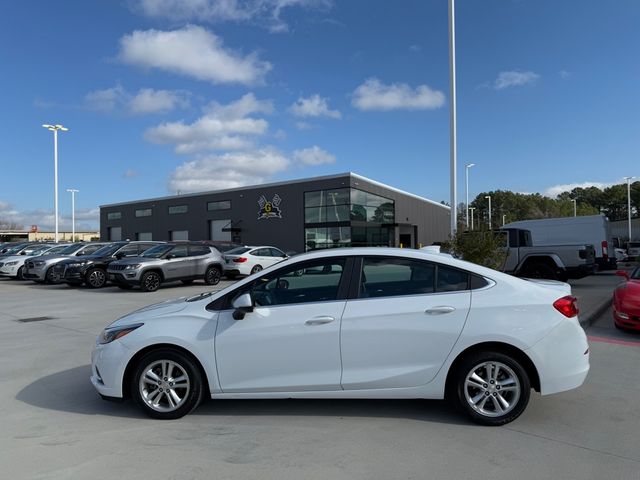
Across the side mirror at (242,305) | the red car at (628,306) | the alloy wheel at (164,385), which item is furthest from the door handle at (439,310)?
the red car at (628,306)

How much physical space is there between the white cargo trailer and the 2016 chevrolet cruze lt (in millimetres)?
16010

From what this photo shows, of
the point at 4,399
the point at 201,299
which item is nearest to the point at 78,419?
the point at 4,399

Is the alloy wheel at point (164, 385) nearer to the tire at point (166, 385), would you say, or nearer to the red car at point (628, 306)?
the tire at point (166, 385)

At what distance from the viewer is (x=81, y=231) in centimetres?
15138

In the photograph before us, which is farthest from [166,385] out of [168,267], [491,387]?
[168,267]

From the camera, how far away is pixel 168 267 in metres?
17.2

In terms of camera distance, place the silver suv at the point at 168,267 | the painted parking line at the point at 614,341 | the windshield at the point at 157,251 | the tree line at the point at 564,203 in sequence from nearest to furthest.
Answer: the painted parking line at the point at 614,341, the silver suv at the point at 168,267, the windshield at the point at 157,251, the tree line at the point at 564,203

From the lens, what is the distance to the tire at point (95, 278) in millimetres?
18297

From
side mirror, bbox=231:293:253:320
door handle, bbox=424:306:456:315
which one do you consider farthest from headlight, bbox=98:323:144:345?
door handle, bbox=424:306:456:315

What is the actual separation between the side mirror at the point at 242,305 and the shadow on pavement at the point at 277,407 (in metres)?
1.04

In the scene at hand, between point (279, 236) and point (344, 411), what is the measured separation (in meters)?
38.9

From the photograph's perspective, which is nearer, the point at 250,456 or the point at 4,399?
the point at 250,456

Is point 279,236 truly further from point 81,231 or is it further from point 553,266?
point 81,231

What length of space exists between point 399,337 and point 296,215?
38131mm
